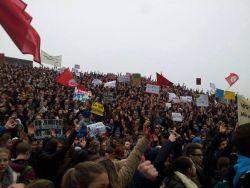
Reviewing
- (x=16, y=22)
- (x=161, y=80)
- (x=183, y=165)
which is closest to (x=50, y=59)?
(x=161, y=80)

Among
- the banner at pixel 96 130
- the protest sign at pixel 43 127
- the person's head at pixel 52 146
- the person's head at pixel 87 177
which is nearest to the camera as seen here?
the person's head at pixel 87 177

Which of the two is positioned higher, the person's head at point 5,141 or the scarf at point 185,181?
the person's head at point 5,141

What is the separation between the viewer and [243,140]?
300 cm

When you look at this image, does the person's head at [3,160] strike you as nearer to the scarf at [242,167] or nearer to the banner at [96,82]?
the scarf at [242,167]

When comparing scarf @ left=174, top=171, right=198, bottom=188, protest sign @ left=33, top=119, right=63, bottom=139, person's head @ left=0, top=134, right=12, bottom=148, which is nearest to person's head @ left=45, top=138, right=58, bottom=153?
person's head @ left=0, top=134, right=12, bottom=148

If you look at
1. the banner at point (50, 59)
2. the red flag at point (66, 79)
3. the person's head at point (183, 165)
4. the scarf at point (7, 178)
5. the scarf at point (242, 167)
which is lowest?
the scarf at point (7, 178)

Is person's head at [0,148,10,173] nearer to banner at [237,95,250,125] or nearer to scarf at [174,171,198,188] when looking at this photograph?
scarf at [174,171,198,188]

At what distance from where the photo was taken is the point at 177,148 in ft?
23.1

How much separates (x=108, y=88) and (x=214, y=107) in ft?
24.5

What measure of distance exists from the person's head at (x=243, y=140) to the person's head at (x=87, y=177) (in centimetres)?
100

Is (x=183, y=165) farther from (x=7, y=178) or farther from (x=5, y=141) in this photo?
(x=5, y=141)

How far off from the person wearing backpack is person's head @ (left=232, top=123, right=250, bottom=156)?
2536mm

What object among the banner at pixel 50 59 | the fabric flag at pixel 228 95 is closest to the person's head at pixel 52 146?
the banner at pixel 50 59

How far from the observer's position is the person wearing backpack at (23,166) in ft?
15.2
